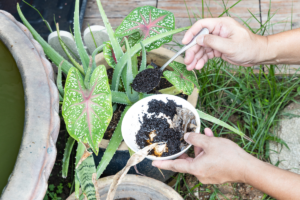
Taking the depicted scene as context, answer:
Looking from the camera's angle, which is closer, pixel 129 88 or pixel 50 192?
pixel 129 88

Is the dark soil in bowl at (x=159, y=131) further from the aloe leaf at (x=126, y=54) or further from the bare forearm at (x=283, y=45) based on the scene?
the bare forearm at (x=283, y=45)

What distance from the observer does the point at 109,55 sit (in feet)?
3.39

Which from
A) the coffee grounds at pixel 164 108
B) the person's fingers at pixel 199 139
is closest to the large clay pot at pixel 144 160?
the coffee grounds at pixel 164 108

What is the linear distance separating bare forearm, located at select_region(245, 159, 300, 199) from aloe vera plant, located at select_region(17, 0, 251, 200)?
0.50ft

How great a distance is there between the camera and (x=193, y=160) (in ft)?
2.73

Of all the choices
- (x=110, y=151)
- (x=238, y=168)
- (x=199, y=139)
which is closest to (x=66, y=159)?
(x=110, y=151)

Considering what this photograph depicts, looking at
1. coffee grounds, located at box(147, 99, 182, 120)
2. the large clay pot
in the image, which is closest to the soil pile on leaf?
coffee grounds, located at box(147, 99, 182, 120)

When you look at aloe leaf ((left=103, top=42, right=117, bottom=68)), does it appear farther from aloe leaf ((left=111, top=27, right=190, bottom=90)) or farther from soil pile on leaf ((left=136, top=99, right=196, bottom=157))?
soil pile on leaf ((left=136, top=99, right=196, bottom=157))

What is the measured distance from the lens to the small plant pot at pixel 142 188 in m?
0.89

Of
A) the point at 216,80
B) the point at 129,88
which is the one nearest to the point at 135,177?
the point at 129,88

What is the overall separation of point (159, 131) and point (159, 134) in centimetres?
1

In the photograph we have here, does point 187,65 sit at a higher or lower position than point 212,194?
higher

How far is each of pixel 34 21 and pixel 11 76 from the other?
3.69ft

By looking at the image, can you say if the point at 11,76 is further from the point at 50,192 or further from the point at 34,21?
the point at 34,21
